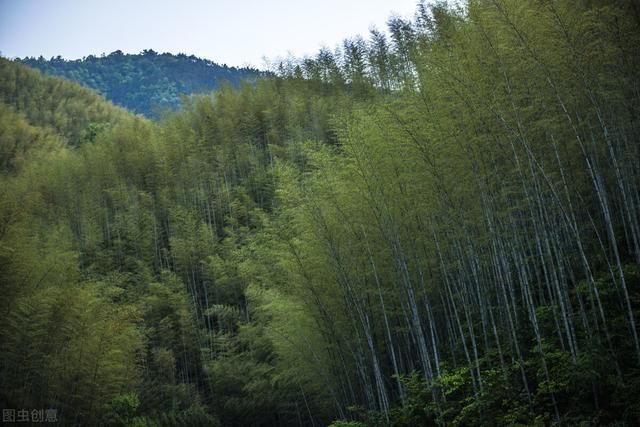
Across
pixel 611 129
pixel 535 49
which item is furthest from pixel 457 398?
pixel 535 49

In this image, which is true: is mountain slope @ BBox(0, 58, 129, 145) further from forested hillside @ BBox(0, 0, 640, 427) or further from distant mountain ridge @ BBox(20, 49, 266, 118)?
distant mountain ridge @ BBox(20, 49, 266, 118)

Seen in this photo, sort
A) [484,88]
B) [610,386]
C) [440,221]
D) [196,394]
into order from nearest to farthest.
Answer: [610,386] → [484,88] → [440,221] → [196,394]

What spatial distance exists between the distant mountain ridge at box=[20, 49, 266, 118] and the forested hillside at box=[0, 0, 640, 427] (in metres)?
88.2

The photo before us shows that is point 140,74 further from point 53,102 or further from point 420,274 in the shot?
point 420,274

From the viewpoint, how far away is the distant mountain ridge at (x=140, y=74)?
105 meters

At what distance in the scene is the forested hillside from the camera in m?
6.42

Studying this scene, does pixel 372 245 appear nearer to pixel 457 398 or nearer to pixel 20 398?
pixel 457 398

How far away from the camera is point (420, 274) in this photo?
8.83m

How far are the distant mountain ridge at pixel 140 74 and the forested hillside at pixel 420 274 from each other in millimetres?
88198

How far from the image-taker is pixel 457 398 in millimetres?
8133

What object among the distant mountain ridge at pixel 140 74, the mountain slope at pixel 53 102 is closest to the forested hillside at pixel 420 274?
the mountain slope at pixel 53 102

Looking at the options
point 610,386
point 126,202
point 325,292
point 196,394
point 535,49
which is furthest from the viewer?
point 126,202

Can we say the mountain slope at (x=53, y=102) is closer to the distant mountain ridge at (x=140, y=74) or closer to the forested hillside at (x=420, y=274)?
the forested hillside at (x=420, y=274)

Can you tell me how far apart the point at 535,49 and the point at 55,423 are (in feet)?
40.8
